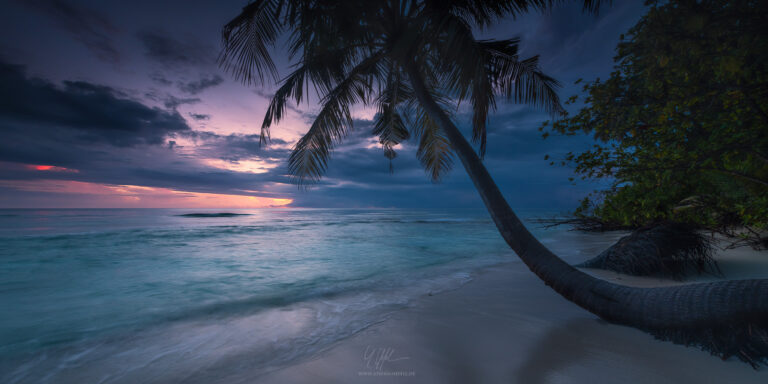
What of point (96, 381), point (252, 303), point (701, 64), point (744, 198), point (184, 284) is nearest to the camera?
point (96, 381)

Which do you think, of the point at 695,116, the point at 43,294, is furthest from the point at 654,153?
the point at 43,294

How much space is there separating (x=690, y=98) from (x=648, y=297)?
2182mm

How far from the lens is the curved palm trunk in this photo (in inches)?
61.6

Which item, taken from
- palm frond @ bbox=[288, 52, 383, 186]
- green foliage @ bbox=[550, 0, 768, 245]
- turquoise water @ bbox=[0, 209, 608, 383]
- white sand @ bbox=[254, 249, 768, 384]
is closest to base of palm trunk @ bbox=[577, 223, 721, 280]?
green foliage @ bbox=[550, 0, 768, 245]

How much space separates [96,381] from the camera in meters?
1.96

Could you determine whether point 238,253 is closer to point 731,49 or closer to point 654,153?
point 654,153

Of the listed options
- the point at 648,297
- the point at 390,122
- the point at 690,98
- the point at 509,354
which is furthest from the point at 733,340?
the point at 390,122

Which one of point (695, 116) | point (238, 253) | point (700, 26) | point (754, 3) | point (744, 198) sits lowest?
point (238, 253)

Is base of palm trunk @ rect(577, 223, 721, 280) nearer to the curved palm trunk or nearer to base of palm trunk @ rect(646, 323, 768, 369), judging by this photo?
the curved palm trunk

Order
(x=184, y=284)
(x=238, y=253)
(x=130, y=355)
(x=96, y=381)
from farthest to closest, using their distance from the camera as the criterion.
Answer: (x=238, y=253), (x=184, y=284), (x=130, y=355), (x=96, y=381)

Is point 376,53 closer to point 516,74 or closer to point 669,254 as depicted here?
point 516,74

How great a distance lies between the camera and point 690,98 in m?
2.72

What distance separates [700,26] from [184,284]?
7.34m

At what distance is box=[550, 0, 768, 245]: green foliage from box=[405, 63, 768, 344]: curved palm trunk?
1.28 m
